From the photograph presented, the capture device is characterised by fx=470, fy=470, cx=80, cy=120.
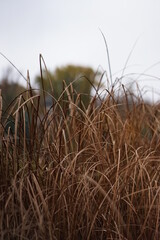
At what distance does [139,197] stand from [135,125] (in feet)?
2.56

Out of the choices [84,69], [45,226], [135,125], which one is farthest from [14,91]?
[84,69]

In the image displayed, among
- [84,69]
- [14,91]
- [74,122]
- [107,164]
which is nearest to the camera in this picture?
[107,164]

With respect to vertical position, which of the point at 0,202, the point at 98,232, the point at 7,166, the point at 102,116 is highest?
the point at 102,116

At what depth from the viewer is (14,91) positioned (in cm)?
678

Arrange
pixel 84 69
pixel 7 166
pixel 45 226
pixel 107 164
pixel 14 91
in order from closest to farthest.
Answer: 1. pixel 45 226
2. pixel 7 166
3. pixel 107 164
4. pixel 14 91
5. pixel 84 69

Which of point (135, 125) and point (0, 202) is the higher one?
point (135, 125)

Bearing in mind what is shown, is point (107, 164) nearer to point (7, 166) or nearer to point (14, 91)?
point (7, 166)

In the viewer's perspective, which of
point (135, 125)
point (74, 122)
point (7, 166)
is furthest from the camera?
point (135, 125)

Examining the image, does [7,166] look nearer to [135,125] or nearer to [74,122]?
[74,122]

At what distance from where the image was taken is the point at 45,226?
89.6 inches

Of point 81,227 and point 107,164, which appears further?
point 107,164

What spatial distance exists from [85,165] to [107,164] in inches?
8.0

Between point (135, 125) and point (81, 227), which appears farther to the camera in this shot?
point (135, 125)

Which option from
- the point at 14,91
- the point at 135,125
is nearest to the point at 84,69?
the point at 14,91
